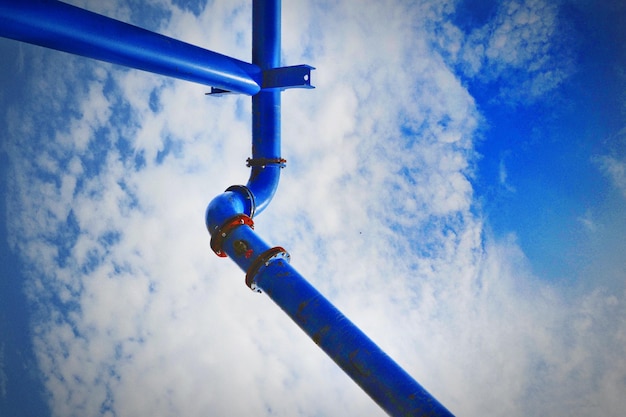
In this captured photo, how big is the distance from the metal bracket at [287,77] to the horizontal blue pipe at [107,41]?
32 centimetres

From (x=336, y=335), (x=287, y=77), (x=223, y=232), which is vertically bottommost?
(x=336, y=335)

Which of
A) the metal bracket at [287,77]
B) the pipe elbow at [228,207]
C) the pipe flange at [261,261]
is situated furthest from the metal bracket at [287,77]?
the pipe flange at [261,261]

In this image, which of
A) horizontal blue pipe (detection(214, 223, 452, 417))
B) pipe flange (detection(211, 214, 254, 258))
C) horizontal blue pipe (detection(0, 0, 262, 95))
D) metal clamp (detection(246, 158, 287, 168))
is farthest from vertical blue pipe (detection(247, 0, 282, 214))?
horizontal blue pipe (detection(214, 223, 452, 417))

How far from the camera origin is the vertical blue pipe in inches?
114

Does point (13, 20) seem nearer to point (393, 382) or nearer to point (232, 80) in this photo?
point (232, 80)

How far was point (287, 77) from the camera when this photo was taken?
2.73m

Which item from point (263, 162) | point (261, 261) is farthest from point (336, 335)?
point (263, 162)

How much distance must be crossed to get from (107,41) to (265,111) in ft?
4.48

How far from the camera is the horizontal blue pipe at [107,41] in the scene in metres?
1.51

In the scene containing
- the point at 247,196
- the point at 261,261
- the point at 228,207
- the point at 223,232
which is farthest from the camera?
the point at 247,196

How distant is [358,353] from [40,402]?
248 inches

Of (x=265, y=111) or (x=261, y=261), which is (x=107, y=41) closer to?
(x=265, y=111)

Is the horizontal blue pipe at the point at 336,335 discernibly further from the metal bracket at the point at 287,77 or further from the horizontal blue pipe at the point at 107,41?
the metal bracket at the point at 287,77

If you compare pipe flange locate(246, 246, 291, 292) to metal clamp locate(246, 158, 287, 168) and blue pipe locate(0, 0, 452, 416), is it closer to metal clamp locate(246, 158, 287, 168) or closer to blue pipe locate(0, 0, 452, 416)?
blue pipe locate(0, 0, 452, 416)
